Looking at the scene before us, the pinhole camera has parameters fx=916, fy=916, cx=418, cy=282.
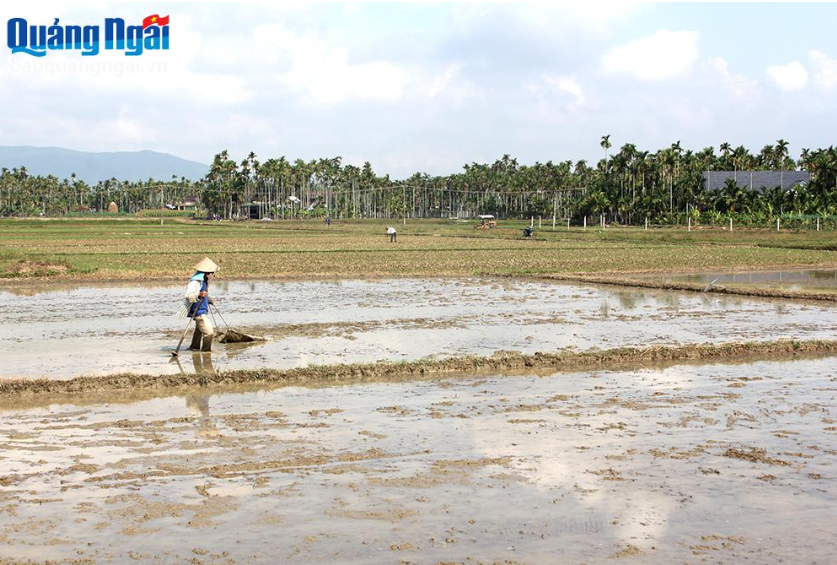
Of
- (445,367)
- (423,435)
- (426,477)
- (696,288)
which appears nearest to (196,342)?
(445,367)

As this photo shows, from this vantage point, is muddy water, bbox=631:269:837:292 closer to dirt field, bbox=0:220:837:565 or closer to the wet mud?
the wet mud

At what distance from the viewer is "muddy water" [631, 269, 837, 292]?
1073 inches

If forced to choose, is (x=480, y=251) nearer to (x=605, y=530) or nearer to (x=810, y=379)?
(x=810, y=379)

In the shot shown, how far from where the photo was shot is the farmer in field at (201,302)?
46.9 feet

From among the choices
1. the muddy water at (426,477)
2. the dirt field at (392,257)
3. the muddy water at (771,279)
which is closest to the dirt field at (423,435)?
the muddy water at (426,477)

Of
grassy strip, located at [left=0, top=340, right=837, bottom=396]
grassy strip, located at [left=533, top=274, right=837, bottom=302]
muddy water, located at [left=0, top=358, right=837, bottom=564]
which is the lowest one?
muddy water, located at [left=0, top=358, right=837, bottom=564]

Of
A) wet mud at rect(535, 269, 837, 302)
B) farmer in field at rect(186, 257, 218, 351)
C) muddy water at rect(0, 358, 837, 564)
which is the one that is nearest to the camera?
muddy water at rect(0, 358, 837, 564)

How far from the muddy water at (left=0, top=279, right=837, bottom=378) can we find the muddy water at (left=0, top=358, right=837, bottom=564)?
304 centimetres

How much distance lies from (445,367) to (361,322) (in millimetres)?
5800

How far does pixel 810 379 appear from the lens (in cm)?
1273

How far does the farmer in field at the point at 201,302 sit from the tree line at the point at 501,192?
6156cm

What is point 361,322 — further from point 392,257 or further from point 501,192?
point 501,192

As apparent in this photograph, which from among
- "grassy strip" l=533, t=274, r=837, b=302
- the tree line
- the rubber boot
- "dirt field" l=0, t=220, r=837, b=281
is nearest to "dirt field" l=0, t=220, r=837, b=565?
the rubber boot

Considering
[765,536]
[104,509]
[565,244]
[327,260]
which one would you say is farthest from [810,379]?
[565,244]
